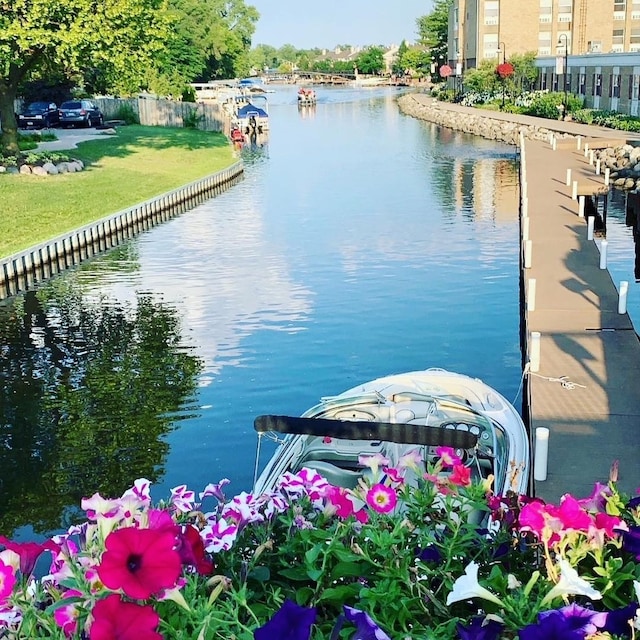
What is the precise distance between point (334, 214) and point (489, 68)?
55770 mm

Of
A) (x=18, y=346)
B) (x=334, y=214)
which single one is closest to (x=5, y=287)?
(x=18, y=346)

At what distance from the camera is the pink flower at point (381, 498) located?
3529 millimetres

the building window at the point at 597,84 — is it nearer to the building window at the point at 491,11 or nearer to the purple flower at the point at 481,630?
the building window at the point at 491,11

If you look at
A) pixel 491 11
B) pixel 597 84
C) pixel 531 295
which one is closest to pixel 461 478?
pixel 531 295

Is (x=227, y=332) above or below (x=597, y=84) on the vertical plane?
below

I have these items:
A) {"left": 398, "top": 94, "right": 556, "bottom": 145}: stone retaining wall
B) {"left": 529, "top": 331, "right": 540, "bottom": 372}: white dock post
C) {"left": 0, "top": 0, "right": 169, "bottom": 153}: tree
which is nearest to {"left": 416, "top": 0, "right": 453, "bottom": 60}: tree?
{"left": 398, "top": 94, "right": 556, "bottom": 145}: stone retaining wall

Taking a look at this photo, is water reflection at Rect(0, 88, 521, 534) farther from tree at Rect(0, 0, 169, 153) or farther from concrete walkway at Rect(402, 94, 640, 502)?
tree at Rect(0, 0, 169, 153)

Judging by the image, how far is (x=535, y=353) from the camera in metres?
12.4

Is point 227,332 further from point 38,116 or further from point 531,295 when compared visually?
point 38,116

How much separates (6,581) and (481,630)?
1.62 m

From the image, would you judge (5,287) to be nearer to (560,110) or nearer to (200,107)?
(200,107)

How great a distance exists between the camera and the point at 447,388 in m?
11.5

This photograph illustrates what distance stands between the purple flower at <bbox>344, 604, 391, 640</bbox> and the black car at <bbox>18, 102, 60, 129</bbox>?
59.2m

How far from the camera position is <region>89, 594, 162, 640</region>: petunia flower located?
2617 mm
